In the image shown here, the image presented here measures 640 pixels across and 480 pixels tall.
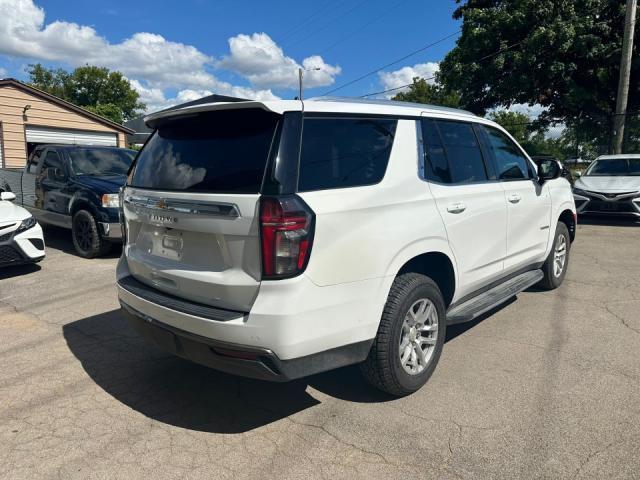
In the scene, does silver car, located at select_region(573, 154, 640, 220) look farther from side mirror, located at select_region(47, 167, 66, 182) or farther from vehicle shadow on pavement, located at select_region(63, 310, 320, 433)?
side mirror, located at select_region(47, 167, 66, 182)

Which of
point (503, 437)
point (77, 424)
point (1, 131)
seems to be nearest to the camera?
point (503, 437)

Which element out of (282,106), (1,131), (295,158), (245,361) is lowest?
(245,361)

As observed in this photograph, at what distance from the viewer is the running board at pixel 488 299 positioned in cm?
350

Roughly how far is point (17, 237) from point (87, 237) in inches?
50.7

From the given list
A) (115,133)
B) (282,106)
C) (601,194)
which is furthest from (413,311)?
(115,133)

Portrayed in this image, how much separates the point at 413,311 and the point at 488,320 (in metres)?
1.81

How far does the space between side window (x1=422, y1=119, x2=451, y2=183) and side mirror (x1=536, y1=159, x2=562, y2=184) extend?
1818 millimetres

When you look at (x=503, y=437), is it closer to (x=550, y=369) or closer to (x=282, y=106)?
(x=550, y=369)

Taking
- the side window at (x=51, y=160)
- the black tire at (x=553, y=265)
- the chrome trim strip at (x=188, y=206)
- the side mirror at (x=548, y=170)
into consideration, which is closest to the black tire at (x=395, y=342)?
the chrome trim strip at (x=188, y=206)

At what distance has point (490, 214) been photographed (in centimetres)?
383

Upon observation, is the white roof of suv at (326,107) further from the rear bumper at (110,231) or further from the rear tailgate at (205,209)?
the rear bumper at (110,231)

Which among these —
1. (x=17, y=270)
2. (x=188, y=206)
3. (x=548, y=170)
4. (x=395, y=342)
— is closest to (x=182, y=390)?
(x=188, y=206)

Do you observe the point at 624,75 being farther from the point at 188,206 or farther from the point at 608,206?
the point at 188,206

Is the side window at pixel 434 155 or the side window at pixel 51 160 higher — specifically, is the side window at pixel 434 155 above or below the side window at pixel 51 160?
below
